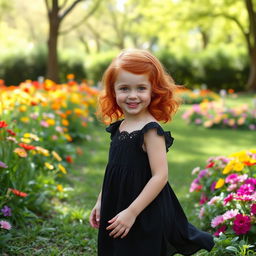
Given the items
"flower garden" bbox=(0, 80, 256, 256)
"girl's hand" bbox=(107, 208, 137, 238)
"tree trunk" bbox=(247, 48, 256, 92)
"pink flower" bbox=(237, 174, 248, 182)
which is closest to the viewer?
"girl's hand" bbox=(107, 208, 137, 238)

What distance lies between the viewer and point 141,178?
1958 mm

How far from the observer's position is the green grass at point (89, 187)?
297cm

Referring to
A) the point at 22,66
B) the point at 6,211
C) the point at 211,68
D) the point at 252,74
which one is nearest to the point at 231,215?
the point at 6,211

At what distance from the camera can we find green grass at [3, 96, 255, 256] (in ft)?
9.76

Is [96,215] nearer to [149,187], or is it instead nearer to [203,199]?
[149,187]

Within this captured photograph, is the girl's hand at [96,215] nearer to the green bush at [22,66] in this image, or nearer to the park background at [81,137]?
the park background at [81,137]

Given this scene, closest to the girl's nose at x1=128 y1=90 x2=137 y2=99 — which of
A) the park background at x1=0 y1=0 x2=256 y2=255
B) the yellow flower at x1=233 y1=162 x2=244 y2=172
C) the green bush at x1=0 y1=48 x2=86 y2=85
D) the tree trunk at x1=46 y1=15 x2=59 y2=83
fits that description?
the park background at x1=0 y1=0 x2=256 y2=255

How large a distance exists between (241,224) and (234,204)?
0.25 m

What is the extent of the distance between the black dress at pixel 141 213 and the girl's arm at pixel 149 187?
0.04 metres

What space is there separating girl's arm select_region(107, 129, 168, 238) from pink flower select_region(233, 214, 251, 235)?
0.90 m

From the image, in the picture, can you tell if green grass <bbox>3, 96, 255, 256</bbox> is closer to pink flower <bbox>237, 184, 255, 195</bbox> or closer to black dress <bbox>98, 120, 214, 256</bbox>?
pink flower <bbox>237, 184, 255, 195</bbox>

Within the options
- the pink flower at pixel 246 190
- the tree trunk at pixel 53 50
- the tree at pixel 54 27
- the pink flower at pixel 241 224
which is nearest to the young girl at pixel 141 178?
the pink flower at pixel 241 224

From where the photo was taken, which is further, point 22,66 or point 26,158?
point 22,66

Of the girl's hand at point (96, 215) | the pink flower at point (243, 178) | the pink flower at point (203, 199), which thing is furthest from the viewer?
the pink flower at point (203, 199)
